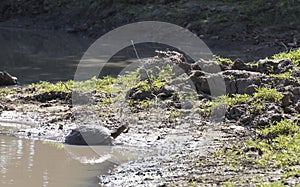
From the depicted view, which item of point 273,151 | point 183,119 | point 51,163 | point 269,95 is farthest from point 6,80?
point 273,151

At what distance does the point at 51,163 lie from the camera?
7.35m

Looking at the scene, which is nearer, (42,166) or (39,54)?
(42,166)

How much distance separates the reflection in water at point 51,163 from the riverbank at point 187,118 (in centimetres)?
23

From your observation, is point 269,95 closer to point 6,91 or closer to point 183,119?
point 183,119

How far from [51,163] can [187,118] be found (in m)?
2.04

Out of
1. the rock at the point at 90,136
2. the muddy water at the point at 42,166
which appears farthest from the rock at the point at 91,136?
the muddy water at the point at 42,166

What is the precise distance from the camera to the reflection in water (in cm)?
665

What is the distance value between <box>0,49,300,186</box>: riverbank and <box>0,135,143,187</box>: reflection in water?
0.23 metres

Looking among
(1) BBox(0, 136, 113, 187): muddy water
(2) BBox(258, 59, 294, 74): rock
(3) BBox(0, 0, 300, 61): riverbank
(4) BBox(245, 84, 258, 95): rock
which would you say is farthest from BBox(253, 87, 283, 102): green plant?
(3) BBox(0, 0, 300, 61): riverbank

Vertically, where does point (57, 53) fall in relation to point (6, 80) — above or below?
above

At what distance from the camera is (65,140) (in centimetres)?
809

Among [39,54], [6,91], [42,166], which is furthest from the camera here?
[39,54]

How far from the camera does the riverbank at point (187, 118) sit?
6.42 metres

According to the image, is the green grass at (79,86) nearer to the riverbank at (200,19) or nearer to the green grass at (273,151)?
the green grass at (273,151)
